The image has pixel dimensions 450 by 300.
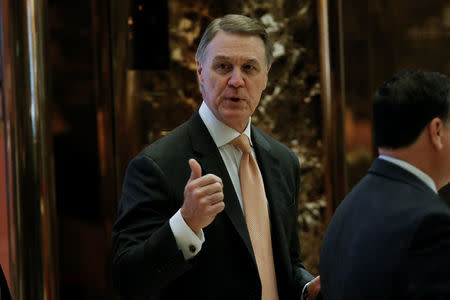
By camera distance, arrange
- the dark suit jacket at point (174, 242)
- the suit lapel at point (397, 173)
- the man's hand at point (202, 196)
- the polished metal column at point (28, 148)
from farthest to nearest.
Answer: the polished metal column at point (28, 148) < the dark suit jacket at point (174, 242) < the man's hand at point (202, 196) < the suit lapel at point (397, 173)

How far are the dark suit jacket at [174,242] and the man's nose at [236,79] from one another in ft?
0.58

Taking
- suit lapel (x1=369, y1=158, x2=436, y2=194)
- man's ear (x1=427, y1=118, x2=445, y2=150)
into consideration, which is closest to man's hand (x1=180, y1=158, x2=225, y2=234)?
suit lapel (x1=369, y1=158, x2=436, y2=194)

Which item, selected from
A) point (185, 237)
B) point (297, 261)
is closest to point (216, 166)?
point (185, 237)

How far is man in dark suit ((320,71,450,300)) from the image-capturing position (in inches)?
60.8

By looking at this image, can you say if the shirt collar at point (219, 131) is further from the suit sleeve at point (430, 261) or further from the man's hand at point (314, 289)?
the suit sleeve at point (430, 261)

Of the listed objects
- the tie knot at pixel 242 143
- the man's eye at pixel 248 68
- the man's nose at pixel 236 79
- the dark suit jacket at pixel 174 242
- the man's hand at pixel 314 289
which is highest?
the man's eye at pixel 248 68

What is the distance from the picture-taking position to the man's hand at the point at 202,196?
195 centimetres

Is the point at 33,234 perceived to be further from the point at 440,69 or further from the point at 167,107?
the point at 440,69

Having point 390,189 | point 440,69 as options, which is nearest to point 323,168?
point 440,69

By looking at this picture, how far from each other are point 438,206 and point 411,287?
202 mm

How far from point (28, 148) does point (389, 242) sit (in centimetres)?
218

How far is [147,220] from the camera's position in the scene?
2.15m

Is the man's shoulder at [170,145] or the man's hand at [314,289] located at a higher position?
the man's shoulder at [170,145]

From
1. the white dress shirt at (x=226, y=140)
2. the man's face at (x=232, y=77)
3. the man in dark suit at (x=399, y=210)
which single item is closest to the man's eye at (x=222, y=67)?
the man's face at (x=232, y=77)
